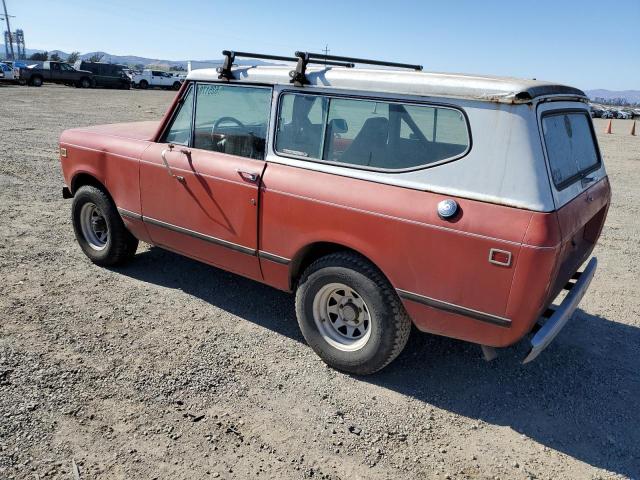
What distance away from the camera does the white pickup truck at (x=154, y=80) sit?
38812mm

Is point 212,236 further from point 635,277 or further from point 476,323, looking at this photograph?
point 635,277

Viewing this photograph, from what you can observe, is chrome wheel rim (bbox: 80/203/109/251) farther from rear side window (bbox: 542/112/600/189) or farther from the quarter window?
rear side window (bbox: 542/112/600/189)

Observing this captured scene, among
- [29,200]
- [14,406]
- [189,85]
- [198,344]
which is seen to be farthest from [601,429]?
[29,200]

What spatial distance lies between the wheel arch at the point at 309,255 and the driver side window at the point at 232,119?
30.2 inches

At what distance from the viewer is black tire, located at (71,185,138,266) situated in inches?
178

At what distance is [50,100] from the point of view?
22.3 meters

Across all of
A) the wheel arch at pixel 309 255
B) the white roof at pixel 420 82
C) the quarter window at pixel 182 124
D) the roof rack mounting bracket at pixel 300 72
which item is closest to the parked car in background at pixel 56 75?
the quarter window at pixel 182 124

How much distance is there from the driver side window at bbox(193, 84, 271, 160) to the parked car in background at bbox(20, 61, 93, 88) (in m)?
33.8

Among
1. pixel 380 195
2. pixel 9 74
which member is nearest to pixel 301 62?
pixel 380 195

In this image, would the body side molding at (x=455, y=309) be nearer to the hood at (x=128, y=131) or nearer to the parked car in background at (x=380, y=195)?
the parked car in background at (x=380, y=195)

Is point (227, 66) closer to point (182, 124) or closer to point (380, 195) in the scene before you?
point (182, 124)

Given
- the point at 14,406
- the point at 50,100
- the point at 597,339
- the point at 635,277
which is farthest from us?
the point at 50,100

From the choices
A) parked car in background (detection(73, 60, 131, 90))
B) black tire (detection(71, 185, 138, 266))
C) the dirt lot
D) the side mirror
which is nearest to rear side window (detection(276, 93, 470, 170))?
the side mirror

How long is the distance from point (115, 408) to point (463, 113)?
261 centimetres
